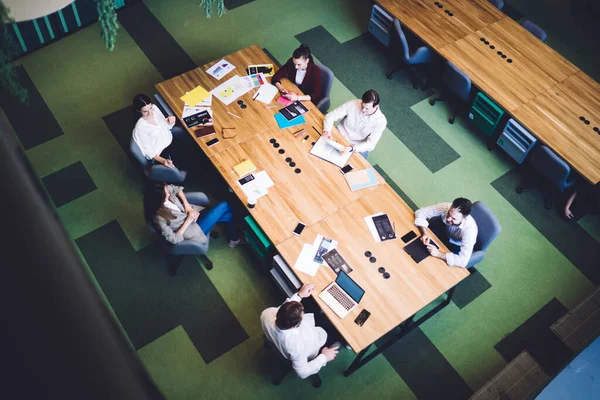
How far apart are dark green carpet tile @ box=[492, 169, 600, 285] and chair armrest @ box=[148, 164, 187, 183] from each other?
146 inches

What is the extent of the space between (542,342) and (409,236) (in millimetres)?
1778

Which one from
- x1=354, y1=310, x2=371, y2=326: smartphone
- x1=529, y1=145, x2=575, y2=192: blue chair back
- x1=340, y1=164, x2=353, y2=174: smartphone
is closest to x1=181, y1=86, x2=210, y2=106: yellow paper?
x1=340, y1=164, x2=353, y2=174: smartphone

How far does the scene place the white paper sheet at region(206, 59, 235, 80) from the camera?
5484mm

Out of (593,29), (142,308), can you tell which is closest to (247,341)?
(142,308)

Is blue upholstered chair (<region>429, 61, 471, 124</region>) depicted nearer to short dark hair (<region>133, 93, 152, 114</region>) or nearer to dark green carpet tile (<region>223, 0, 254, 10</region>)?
dark green carpet tile (<region>223, 0, 254, 10</region>)

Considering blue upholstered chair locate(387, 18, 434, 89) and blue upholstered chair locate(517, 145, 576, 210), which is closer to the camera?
blue upholstered chair locate(517, 145, 576, 210)

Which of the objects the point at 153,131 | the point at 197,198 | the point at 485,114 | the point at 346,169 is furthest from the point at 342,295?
the point at 485,114

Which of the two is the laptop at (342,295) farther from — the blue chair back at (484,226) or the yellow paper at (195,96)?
the yellow paper at (195,96)

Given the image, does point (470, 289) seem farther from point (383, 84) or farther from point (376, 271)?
point (383, 84)

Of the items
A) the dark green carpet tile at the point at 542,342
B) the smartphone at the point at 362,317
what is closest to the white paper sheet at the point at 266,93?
the smartphone at the point at 362,317

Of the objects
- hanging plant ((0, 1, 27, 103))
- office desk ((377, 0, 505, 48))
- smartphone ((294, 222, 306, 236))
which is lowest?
smartphone ((294, 222, 306, 236))

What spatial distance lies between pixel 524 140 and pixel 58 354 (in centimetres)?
586

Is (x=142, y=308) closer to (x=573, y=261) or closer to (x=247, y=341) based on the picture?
(x=247, y=341)

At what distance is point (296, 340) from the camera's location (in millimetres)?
3646
